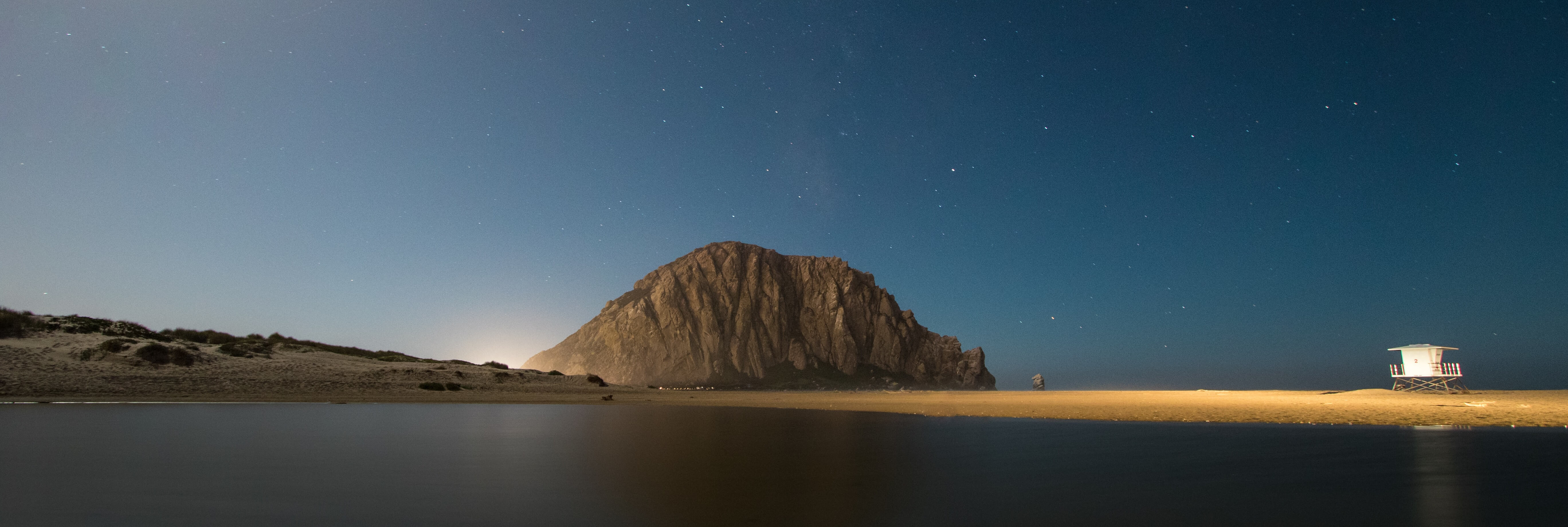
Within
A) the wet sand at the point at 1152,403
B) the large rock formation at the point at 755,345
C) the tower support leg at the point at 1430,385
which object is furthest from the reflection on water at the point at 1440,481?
the large rock formation at the point at 755,345

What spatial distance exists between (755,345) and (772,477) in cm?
17890

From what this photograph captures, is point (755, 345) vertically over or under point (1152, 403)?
over

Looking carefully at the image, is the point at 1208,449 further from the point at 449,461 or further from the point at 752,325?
the point at 752,325

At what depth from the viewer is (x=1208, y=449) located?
48.5ft

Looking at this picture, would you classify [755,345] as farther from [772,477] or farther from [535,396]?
[772,477]

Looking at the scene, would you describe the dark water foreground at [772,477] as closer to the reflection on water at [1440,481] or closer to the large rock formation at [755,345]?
the reflection on water at [1440,481]

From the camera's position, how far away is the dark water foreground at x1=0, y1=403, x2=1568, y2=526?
7262 mm

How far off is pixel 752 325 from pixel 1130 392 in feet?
471

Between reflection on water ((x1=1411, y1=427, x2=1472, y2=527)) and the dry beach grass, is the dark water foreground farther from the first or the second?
the dry beach grass

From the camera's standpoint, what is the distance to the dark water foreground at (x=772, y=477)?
286 inches

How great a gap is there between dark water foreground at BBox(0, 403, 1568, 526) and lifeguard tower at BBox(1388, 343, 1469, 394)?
1151 inches

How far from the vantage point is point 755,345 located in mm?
187750

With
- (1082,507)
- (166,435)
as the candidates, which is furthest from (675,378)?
(1082,507)

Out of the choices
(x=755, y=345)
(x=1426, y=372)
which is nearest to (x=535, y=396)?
(x=1426, y=372)
